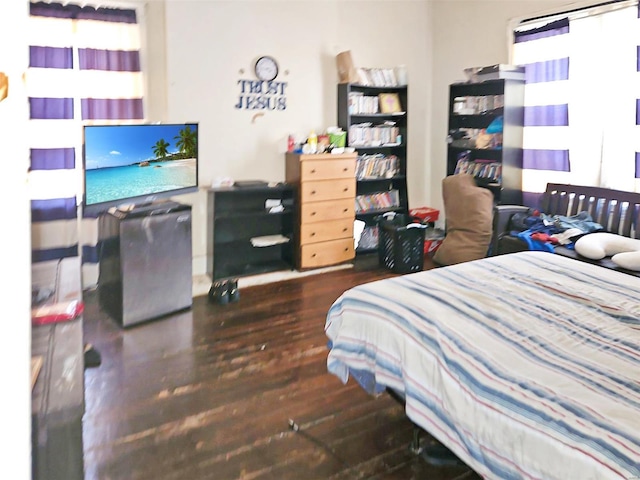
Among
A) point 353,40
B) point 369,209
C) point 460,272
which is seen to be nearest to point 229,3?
point 353,40

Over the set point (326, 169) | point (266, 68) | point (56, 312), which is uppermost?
point (266, 68)

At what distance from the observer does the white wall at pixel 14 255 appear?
1.35 feet

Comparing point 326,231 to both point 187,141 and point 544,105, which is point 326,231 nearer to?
point 187,141

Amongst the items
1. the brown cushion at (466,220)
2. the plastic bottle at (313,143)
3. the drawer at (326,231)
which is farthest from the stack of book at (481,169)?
the plastic bottle at (313,143)

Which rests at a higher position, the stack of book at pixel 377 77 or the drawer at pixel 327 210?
the stack of book at pixel 377 77

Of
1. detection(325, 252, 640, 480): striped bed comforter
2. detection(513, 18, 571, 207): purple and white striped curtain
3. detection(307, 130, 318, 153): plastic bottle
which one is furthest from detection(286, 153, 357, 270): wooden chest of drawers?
detection(325, 252, 640, 480): striped bed comforter

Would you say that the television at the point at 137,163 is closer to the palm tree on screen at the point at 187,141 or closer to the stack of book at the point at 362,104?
the palm tree on screen at the point at 187,141

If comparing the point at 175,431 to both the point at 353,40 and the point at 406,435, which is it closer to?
the point at 406,435

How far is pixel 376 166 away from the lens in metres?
5.24

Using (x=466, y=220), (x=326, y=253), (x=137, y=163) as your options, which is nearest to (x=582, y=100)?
(x=466, y=220)

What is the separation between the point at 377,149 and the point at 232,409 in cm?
356

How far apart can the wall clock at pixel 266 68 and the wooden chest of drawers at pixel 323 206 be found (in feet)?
2.22

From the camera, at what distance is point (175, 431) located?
226cm

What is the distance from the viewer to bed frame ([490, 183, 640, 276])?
3.78 m
